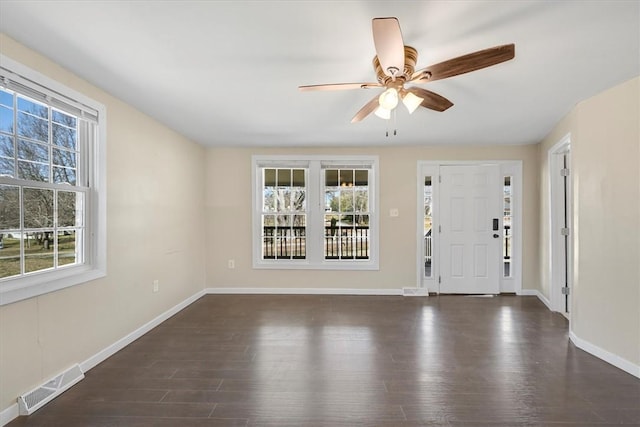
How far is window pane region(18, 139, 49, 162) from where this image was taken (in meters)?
2.10

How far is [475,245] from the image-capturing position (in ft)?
15.7

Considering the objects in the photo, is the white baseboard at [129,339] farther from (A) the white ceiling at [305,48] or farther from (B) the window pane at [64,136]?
(A) the white ceiling at [305,48]

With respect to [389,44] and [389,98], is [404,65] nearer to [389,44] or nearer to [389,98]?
[389,98]

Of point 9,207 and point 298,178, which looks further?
point 298,178

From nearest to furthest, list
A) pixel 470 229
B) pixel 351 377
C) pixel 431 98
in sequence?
pixel 431 98
pixel 351 377
pixel 470 229

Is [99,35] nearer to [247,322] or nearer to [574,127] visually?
[247,322]

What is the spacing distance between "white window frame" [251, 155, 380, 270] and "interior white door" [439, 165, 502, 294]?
42.0 inches

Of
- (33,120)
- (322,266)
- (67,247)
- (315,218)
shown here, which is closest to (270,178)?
(315,218)

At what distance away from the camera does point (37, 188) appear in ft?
7.21

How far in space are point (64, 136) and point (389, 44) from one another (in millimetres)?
2504

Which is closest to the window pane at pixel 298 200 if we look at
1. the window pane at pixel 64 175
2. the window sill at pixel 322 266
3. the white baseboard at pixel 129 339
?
the window sill at pixel 322 266

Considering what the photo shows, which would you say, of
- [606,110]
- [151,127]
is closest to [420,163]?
[606,110]

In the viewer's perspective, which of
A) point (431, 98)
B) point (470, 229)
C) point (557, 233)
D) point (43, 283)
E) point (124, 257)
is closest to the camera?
point (43, 283)

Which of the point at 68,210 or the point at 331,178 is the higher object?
the point at 331,178
